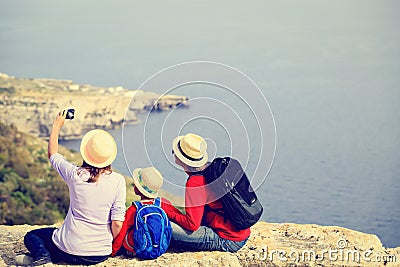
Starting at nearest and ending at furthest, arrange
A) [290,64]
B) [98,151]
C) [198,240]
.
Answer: [98,151] < [198,240] < [290,64]

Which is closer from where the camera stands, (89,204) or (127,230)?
(89,204)

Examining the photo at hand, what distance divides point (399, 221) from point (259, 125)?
2222 centimetres

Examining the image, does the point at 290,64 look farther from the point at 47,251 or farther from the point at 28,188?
the point at 47,251

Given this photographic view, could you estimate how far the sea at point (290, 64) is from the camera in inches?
1163

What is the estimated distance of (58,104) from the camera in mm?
40406

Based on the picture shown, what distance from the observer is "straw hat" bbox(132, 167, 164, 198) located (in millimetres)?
4746

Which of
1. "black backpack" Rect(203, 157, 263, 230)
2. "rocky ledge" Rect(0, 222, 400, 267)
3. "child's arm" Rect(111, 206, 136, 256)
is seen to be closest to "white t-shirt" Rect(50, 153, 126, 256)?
"child's arm" Rect(111, 206, 136, 256)

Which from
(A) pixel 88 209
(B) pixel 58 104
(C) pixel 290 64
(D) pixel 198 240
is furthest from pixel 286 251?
(C) pixel 290 64

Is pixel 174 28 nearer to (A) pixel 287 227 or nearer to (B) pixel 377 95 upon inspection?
(B) pixel 377 95

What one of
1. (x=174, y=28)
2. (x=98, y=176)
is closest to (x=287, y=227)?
(x=98, y=176)

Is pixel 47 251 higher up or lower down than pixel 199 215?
lower down

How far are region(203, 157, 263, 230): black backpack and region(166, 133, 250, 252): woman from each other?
0.21ft

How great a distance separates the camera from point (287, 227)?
5.90 meters

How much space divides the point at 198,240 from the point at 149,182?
56cm
